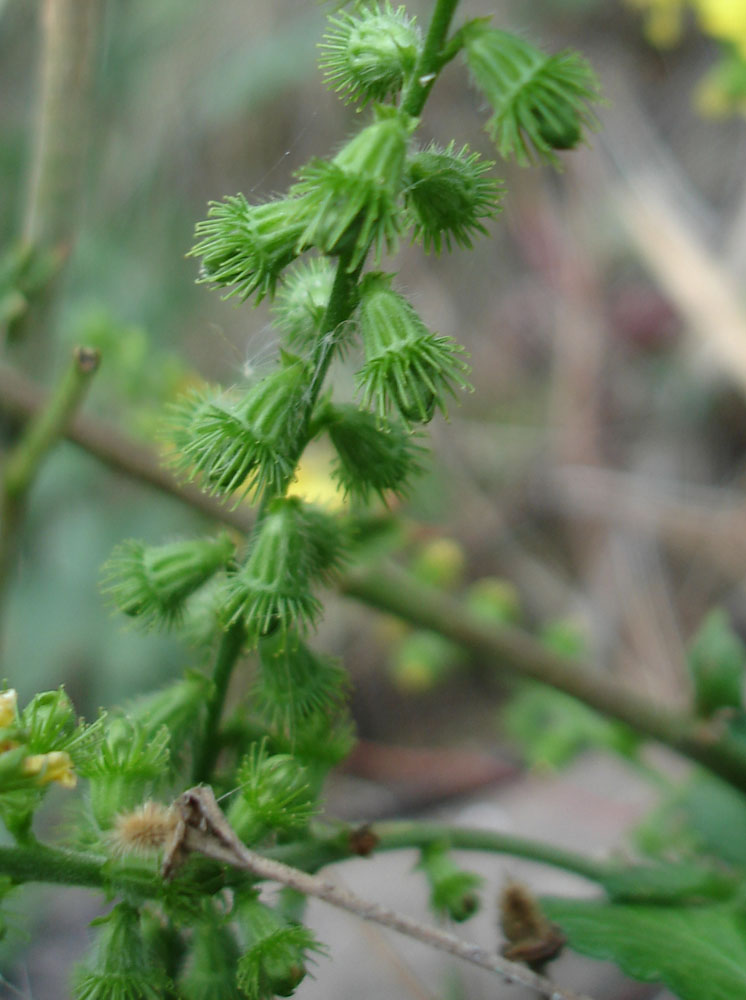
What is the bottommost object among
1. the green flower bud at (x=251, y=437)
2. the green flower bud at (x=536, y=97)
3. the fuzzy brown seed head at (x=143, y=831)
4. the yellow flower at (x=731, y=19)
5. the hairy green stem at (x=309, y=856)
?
the hairy green stem at (x=309, y=856)

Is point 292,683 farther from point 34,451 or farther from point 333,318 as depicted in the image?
point 34,451

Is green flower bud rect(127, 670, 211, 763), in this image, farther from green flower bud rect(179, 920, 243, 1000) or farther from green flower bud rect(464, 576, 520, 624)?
green flower bud rect(464, 576, 520, 624)

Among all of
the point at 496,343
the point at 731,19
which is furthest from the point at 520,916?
the point at 496,343

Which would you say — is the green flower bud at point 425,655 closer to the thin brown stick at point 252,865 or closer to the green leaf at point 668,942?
the green leaf at point 668,942

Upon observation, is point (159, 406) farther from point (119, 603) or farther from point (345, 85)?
point (345, 85)

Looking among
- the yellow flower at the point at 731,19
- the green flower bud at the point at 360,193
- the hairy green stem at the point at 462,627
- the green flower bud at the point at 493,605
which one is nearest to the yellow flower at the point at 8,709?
the green flower bud at the point at 360,193

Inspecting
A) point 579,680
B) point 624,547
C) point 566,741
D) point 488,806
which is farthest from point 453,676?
point 579,680

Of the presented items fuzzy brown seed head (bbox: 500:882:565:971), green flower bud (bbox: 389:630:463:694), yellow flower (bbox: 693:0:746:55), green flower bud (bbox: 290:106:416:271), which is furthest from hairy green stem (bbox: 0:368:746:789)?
yellow flower (bbox: 693:0:746:55)
